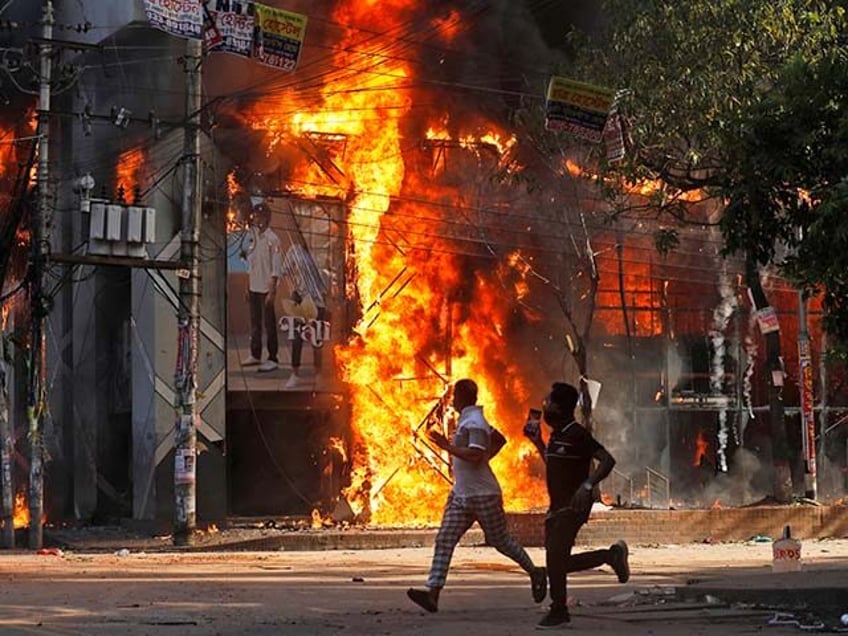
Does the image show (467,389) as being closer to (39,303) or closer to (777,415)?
(39,303)

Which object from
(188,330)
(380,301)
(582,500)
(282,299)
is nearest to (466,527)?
(582,500)

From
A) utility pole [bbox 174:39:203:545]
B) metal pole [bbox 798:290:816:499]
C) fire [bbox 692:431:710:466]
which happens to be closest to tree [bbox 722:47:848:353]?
utility pole [bbox 174:39:203:545]

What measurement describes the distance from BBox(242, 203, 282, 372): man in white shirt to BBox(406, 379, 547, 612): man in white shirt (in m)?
19.3

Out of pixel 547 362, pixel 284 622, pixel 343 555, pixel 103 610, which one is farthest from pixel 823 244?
pixel 547 362

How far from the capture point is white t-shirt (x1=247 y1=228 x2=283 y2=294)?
99.7 ft

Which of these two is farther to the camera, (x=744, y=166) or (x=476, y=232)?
(x=476, y=232)

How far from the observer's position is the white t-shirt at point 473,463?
37.1ft

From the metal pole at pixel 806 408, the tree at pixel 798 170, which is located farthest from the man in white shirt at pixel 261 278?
the tree at pixel 798 170

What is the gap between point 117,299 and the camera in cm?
3262

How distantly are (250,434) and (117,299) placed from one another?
447 cm

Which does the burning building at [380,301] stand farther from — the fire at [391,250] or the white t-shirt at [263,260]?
the white t-shirt at [263,260]

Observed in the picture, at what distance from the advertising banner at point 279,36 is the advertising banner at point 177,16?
95 cm

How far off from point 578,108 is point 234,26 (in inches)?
219

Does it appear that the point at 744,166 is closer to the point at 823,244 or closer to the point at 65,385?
the point at 823,244
